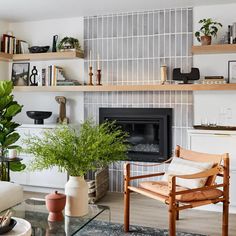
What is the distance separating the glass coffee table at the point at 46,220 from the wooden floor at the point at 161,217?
972 mm

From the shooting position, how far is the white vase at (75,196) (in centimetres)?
265

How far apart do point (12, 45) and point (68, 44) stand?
2.89 feet

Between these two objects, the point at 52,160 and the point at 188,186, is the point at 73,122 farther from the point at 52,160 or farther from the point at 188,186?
the point at 52,160

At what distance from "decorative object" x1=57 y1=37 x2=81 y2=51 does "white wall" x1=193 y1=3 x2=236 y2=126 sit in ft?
5.18

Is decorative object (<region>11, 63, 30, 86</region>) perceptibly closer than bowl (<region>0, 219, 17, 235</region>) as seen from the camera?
No

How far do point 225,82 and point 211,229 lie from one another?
1680 mm

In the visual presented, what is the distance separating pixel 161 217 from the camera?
151 inches

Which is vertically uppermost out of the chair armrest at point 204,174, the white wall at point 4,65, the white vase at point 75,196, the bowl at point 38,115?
the white wall at point 4,65

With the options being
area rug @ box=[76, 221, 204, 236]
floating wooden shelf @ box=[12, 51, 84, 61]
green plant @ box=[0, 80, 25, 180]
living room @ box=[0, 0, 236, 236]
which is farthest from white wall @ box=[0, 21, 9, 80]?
area rug @ box=[76, 221, 204, 236]

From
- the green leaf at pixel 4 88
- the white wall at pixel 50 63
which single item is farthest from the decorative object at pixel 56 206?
the white wall at pixel 50 63

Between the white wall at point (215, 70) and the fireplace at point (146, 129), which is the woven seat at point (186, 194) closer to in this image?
the fireplace at point (146, 129)

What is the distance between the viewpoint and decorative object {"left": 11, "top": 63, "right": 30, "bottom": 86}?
523cm

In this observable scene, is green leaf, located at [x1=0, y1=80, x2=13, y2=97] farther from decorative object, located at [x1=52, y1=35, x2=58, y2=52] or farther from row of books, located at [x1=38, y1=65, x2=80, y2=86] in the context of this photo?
decorative object, located at [x1=52, y1=35, x2=58, y2=52]

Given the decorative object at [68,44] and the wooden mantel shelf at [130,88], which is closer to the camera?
the wooden mantel shelf at [130,88]
